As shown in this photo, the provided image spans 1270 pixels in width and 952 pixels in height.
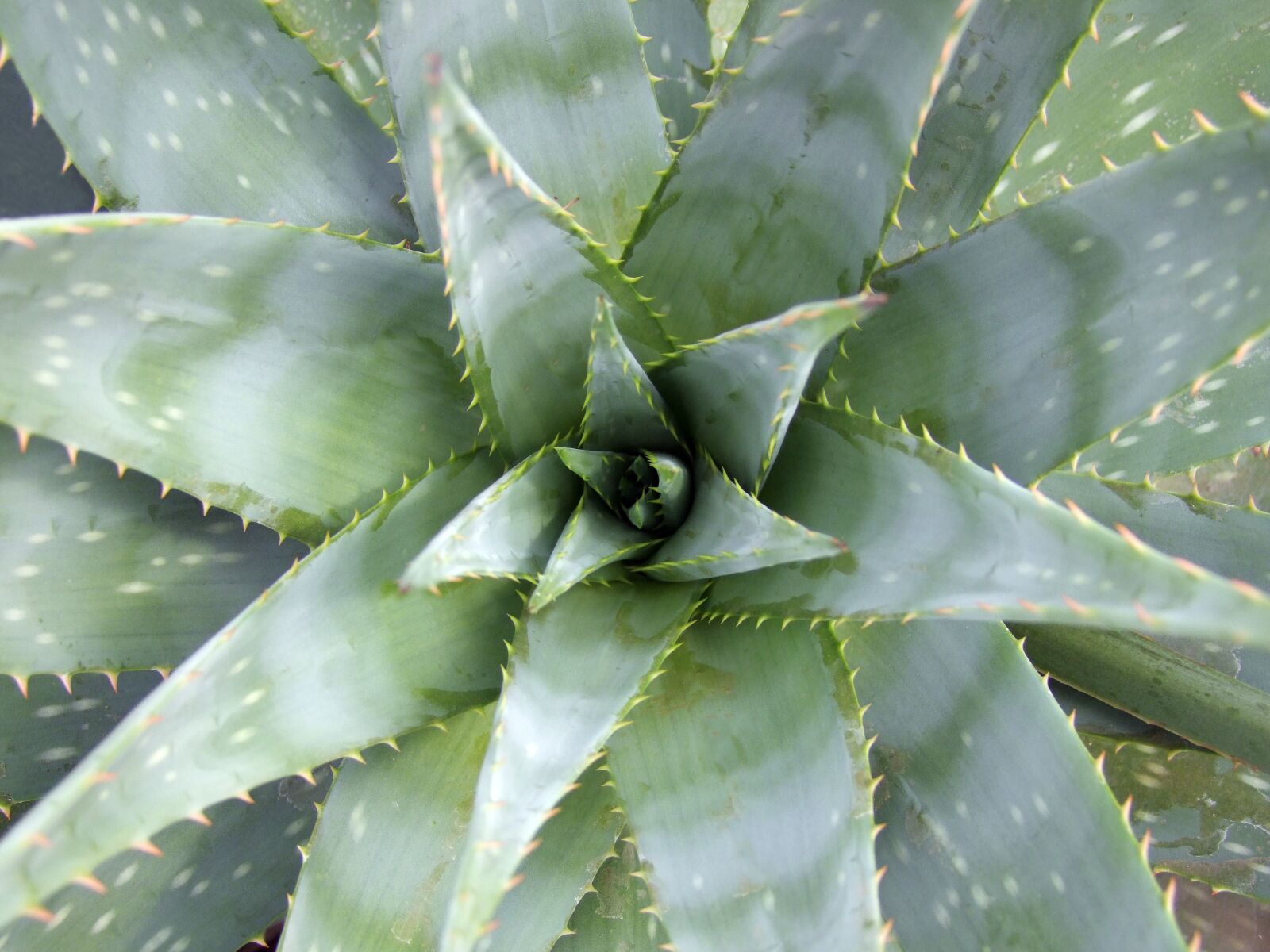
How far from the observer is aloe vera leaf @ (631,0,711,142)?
925 mm

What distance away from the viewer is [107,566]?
79 cm

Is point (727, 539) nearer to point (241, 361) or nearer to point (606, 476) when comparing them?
point (606, 476)

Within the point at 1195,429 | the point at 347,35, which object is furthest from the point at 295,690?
the point at 1195,429

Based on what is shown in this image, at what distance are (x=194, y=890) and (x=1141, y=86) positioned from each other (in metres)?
1.27

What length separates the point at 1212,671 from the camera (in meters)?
0.88

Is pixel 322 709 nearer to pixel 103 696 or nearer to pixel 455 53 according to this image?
pixel 103 696

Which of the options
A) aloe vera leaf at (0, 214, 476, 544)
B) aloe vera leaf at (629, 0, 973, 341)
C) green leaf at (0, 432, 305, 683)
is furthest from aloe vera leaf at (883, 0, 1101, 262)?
green leaf at (0, 432, 305, 683)

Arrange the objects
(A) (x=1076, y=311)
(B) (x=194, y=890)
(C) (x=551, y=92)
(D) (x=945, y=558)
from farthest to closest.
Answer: (B) (x=194, y=890) → (C) (x=551, y=92) → (A) (x=1076, y=311) → (D) (x=945, y=558)

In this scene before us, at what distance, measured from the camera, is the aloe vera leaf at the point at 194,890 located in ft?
2.73

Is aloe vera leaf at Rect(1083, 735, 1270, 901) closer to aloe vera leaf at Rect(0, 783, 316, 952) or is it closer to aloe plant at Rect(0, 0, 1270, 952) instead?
aloe plant at Rect(0, 0, 1270, 952)

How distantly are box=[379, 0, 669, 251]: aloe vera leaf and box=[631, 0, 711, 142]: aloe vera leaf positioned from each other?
0.46ft

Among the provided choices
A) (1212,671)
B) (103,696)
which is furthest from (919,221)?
(103,696)

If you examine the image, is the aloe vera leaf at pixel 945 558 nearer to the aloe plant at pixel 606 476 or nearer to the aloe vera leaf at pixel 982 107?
the aloe plant at pixel 606 476

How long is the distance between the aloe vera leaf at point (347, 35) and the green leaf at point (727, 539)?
22.4 inches
